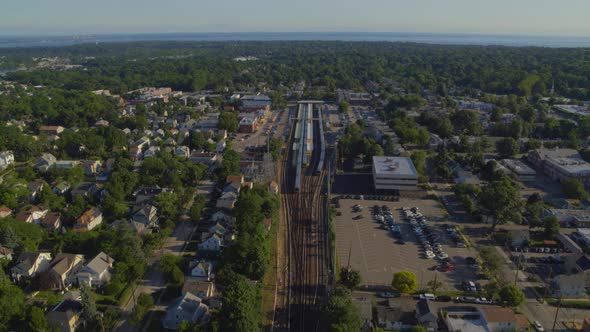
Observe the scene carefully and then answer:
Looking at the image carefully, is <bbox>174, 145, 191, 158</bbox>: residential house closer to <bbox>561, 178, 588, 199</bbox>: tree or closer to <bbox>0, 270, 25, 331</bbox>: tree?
<bbox>0, 270, 25, 331</bbox>: tree

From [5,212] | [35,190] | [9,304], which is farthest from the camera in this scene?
[35,190]

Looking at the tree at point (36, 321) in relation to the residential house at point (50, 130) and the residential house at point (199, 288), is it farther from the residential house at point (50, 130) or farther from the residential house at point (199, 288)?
the residential house at point (50, 130)

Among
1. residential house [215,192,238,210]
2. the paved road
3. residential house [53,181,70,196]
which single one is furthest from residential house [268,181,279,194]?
residential house [53,181,70,196]

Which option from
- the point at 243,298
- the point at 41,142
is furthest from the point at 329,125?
the point at 243,298

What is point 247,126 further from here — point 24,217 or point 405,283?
point 405,283

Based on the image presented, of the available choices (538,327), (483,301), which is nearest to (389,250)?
(483,301)

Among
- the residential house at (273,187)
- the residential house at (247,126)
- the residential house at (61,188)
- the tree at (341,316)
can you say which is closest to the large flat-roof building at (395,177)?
the residential house at (273,187)
